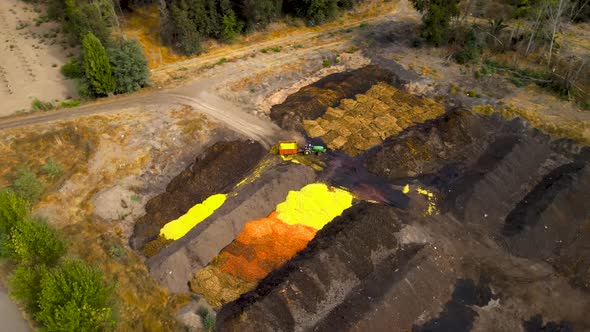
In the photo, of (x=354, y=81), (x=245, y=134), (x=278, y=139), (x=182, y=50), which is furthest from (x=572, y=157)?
(x=182, y=50)

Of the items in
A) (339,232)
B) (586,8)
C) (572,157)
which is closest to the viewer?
(339,232)

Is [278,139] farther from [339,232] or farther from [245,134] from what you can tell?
[339,232]

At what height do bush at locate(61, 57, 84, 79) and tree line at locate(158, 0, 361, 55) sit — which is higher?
tree line at locate(158, 0, 361, 55)

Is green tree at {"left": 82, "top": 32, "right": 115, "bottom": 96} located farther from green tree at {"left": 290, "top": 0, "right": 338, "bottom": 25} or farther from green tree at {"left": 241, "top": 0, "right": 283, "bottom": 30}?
green tree at {"left": 290, "top": 0, "right": 338, "bottom": 25}

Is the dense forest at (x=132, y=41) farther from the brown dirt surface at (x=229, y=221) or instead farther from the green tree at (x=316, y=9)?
→ the brown dirt surface at (x=229, y=221)

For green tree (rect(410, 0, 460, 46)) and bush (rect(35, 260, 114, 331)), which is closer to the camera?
bush (rect(35, 260, 114, 331))

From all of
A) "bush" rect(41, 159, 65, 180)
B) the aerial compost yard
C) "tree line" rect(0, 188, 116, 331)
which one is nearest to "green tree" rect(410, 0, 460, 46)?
the aerial compost yard
